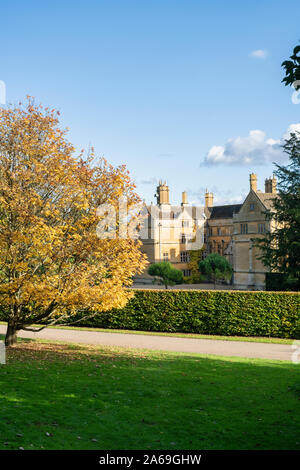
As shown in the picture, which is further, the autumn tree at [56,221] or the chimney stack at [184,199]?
the chimney stack at [184,199]

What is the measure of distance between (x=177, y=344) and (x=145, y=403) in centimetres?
994

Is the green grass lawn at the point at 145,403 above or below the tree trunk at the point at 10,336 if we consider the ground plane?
below

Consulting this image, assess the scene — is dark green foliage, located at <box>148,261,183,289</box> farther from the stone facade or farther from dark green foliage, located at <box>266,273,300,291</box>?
dark green foliage, located at <box>266,273,300,291</box>

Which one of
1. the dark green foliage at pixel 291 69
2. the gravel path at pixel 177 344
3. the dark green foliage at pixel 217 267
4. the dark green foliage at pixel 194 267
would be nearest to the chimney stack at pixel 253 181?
the dark green foliage at pixel 217 267

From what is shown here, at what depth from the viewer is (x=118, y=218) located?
14.5m

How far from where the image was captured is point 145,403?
9.62 meters

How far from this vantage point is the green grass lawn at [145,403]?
754 centimetres

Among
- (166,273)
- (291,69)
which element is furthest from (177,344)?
(166,273)

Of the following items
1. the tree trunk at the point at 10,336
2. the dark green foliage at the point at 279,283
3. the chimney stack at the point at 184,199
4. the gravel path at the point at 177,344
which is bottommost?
the gravel path at the point at 177,344

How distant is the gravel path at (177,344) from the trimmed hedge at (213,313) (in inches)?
62.3

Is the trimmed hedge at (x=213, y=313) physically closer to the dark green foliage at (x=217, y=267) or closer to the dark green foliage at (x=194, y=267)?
the dark green foliage at (x=217, y=267)

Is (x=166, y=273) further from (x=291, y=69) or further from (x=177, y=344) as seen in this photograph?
(x=291, y=69)

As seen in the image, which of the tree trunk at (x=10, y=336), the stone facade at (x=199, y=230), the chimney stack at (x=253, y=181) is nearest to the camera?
the tree trunk at (x=10, y=336)
